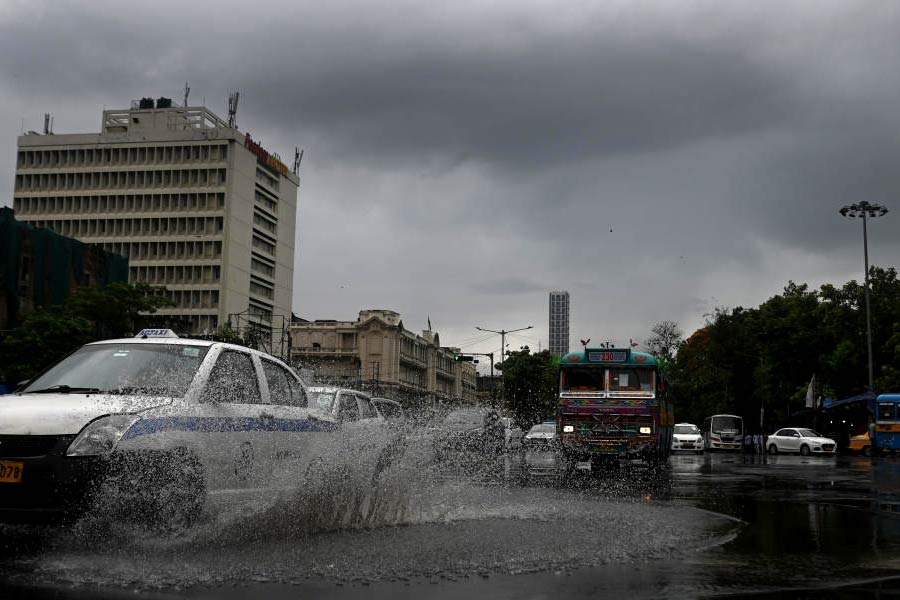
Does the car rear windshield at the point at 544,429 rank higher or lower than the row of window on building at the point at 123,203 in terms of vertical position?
lower

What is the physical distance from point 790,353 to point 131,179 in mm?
79459

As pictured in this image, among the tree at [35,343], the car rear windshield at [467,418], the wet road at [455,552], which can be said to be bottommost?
the wet road at [455,552]

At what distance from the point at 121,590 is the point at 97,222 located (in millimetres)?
113020

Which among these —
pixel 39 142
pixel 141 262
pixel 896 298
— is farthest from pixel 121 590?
pixel 39 142

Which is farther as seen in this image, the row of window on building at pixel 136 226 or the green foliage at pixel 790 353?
the row of window on building at pixel 136 226

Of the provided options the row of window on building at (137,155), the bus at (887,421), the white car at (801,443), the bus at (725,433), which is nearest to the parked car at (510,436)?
the bus at (887,421)

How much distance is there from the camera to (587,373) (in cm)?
2173

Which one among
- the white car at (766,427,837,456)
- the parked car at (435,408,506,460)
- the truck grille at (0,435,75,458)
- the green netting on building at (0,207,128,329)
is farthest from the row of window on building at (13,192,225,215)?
the truck grille at (0,435,75,458)

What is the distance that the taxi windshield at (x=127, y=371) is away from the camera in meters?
7.65

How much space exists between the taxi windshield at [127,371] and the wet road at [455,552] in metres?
1.15

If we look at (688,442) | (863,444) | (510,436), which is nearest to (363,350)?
(688,442)

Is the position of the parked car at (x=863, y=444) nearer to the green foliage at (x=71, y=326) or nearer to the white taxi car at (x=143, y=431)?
the green foliage at (x=71, y=326)

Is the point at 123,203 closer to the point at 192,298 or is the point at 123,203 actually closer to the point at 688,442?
the point at 192,298

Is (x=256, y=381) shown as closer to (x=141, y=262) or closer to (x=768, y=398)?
(x=768, y=398)
